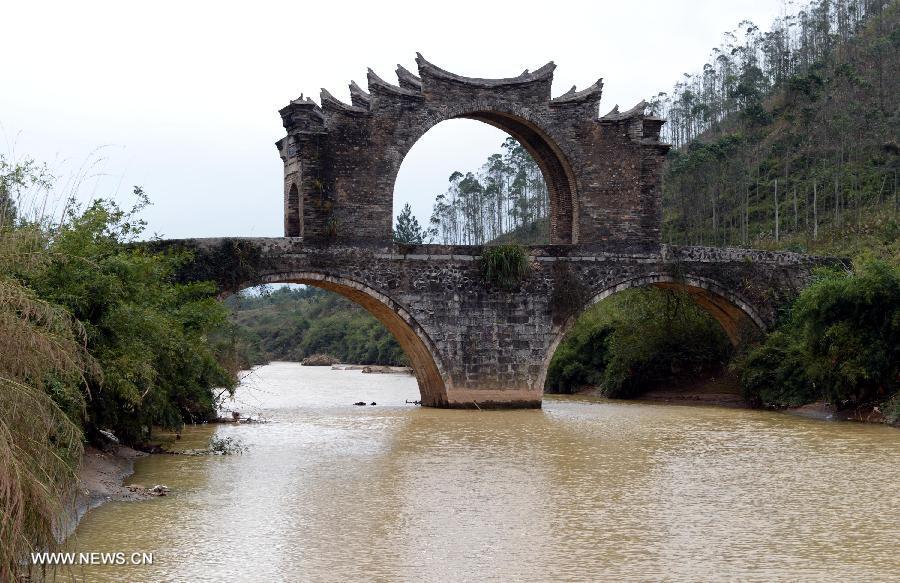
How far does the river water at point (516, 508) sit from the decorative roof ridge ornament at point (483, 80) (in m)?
7.04

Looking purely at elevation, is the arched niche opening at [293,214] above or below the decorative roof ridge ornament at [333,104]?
below

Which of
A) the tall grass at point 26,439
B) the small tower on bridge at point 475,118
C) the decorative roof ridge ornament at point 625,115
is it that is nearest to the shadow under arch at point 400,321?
the small tower on bridge at point 475,118

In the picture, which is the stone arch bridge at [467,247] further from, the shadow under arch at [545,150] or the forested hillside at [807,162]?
the forested hillside at [807,162]

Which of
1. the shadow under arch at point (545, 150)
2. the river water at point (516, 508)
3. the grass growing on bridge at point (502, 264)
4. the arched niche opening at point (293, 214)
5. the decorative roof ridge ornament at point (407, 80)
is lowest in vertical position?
the river water at point (516, 508)

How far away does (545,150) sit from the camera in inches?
869

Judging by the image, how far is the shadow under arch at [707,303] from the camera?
21641 mm

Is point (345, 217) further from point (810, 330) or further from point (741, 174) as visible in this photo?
point (741, 174)

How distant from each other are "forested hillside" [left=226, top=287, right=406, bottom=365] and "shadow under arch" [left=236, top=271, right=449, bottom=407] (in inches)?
993

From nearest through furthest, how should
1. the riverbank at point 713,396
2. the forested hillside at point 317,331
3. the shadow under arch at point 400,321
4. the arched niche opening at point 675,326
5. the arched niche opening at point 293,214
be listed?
the shadow under arch at point 400,321 < the riverbank at point 713,396 < the arched niche opening at point 293,214 < the arched niche opening at point 675,326 < the forested hillside at point 317,331

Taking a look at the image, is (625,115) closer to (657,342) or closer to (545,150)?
(545,150)

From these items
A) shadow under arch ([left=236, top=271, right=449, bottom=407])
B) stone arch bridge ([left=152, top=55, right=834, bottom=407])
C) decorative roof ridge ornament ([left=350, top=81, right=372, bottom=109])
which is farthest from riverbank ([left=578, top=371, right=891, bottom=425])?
decorative roof ridge ornament ([left=350, top=81, right=372, bottom=109])

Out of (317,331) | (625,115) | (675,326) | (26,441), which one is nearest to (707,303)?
(675,326)

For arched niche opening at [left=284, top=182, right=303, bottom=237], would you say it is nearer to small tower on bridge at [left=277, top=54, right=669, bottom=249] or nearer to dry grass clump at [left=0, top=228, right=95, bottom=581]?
small tower on bridge at [left=277, top=54, right=669, bottom=249]

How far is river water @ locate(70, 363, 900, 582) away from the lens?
7.77m
